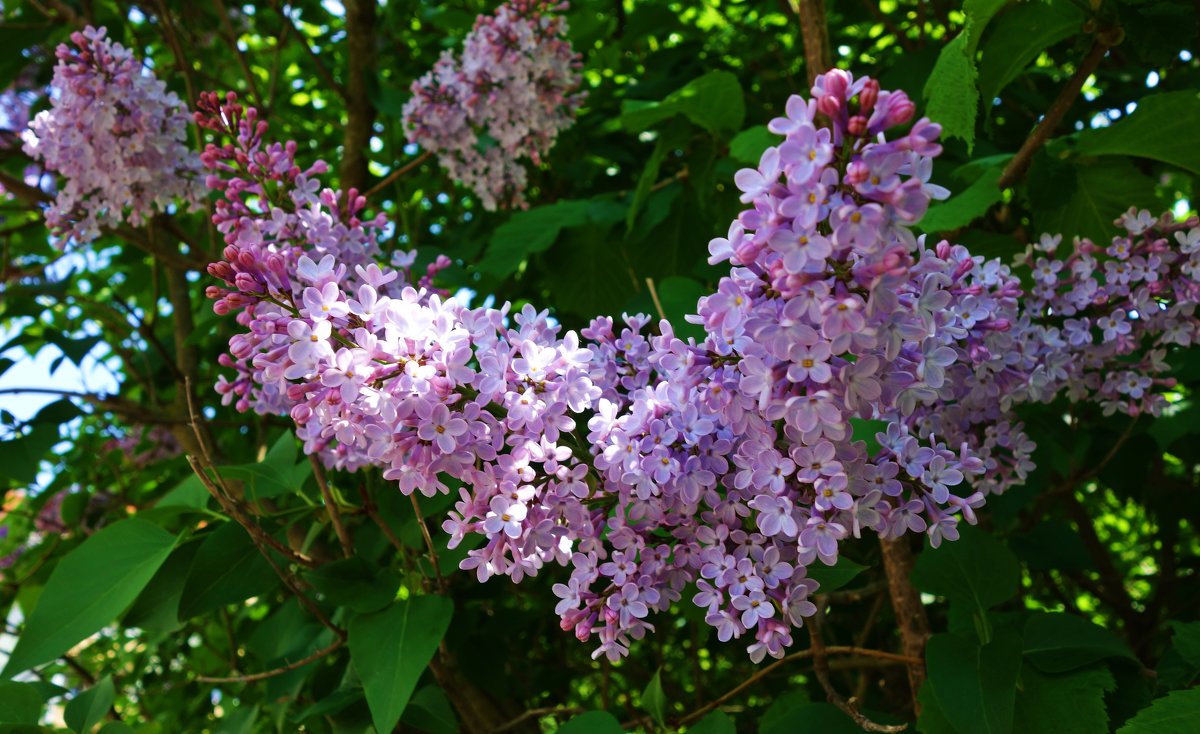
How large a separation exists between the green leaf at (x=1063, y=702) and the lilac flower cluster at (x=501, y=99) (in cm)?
178

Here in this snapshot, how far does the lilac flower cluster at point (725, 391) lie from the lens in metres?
0.86

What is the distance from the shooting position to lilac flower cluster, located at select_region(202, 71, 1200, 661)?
2.83 feet

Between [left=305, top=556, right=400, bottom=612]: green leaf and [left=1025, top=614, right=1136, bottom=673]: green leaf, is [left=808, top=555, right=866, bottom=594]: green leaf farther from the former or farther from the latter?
[left=305, top=556, right=400, bottom=612]: green leaf

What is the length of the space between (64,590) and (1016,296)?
1617mm

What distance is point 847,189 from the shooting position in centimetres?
86

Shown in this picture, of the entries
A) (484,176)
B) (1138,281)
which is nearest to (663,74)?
(484,176)

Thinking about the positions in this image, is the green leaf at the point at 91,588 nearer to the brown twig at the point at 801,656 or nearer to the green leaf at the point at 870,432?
the brown twig at the point at 801,656

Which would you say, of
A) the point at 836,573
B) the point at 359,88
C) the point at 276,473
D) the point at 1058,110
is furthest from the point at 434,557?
the point at 359,88

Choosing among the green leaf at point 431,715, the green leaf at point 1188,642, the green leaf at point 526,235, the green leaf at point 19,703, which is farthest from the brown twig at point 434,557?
the green leaf at point 1188,642

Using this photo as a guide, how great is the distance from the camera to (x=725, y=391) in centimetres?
99

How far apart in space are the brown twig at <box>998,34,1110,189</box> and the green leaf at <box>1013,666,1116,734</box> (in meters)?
0.84

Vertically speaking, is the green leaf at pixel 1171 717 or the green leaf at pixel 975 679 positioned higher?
the green leaf at pixel 975 679

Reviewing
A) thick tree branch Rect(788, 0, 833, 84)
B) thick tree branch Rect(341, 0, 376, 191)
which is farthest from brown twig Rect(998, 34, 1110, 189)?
thick tree branch Rect(341, 0, 376, 191)

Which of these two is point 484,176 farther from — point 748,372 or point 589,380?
point 748,372
